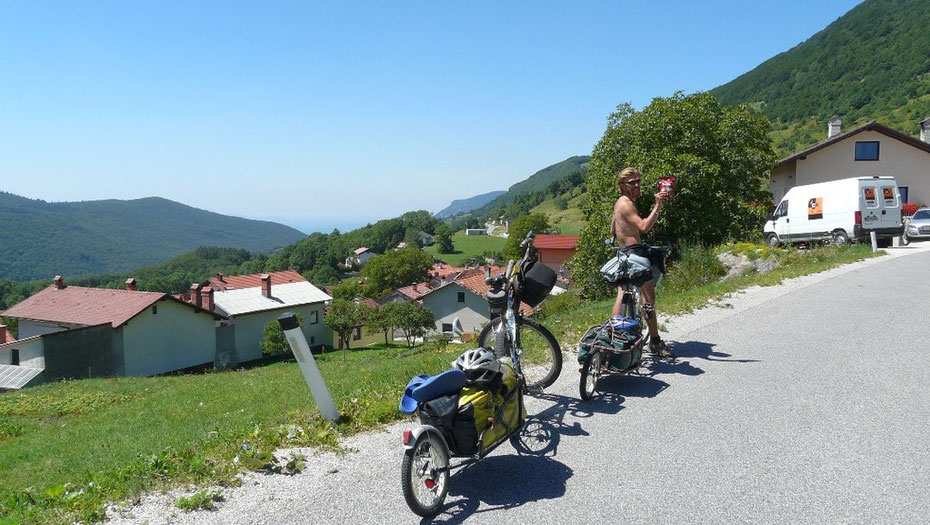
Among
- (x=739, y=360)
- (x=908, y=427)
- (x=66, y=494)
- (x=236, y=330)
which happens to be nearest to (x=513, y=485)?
(x=66, y=494)

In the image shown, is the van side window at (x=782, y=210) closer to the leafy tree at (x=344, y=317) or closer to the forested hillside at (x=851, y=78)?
the leafy tree at (x=344, y=317)

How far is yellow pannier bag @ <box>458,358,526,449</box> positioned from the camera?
3939mm

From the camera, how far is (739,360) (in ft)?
22.4

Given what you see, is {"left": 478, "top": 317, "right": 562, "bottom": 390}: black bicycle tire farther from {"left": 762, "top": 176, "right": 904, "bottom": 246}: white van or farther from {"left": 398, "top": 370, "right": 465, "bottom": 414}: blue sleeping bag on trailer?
{"left": 762, "top": 176, "right": 904, "bottom": 246}: white van

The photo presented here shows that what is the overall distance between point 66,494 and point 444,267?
3977 inches

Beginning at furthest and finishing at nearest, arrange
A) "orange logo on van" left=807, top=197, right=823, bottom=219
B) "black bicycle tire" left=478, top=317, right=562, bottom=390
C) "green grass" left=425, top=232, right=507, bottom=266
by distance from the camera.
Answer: "green grass" left=425, top=232, right=507, bottom=266
"orange logo on van" left=807, top=197, right=823, bottom=219
"black bicycle tire" left=478, top=317, right=562, bottom=390

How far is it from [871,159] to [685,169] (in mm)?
19038

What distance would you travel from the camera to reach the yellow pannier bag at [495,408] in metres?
3.94

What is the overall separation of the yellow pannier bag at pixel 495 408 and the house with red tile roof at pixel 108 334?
3002 cm

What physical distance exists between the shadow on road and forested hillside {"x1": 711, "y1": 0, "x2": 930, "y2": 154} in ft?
229

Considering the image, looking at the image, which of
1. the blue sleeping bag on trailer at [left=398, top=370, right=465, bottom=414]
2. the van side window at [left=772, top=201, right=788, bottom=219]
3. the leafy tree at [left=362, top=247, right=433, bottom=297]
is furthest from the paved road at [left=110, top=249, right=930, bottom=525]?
the leafy tree at [left=362, top=247, right=433, bottom=297]

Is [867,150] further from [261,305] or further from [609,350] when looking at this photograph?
[261,305]

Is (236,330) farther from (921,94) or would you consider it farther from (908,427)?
(921,94)

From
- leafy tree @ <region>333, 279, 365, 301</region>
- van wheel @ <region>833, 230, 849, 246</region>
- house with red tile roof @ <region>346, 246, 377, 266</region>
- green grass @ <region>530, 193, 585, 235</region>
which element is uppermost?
green grass @ <region>530, 193, 585, 235</region>
